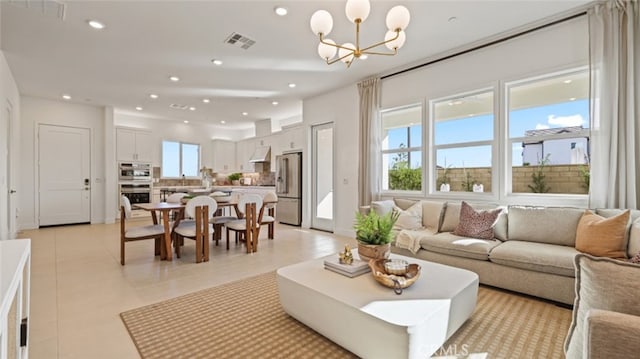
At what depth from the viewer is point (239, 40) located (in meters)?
3.63

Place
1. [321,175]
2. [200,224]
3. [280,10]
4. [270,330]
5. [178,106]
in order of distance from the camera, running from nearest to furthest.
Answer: [270,330], [280,10], [200,224], [321,175], [178,106]

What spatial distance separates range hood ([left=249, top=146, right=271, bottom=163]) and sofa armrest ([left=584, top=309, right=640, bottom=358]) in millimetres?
7717

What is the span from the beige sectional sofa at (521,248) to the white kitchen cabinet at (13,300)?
10.7ft

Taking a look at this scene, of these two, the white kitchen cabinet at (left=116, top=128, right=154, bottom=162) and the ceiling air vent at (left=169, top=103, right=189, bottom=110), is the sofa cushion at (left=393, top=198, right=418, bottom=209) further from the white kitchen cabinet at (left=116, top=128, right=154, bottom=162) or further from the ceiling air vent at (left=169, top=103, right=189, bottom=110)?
the white kitchen cabinet at (left=116, top=128, right=154, bottom=162)

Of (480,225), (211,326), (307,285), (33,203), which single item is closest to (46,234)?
(33,203)

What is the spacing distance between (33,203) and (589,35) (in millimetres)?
9652

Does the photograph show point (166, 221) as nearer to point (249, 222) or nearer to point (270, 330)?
point (249, 222)

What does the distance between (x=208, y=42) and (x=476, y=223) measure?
13.0 feet

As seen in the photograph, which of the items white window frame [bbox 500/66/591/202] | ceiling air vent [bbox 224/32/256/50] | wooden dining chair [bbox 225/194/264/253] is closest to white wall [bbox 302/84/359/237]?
wooden dining chair [bbox 225/194/264/253]

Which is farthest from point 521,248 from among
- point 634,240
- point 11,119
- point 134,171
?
point 134,171

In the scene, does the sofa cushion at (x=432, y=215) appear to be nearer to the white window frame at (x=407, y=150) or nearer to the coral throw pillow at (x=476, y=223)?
the coral throw pillow at (x=476, y=223)

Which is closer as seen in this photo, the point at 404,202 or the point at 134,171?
the point at 404,202

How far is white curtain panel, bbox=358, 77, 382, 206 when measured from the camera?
193 inches

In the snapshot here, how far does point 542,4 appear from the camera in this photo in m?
2.95
